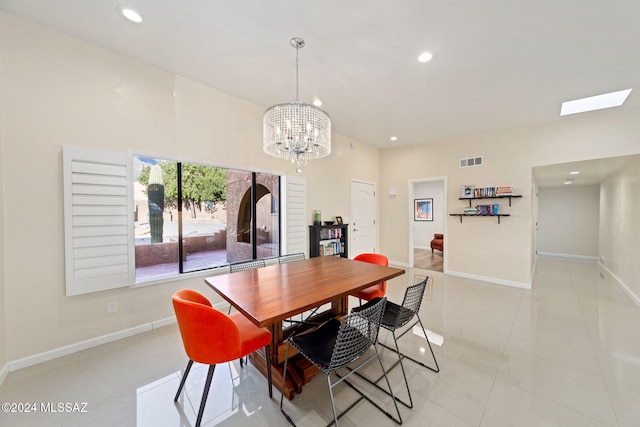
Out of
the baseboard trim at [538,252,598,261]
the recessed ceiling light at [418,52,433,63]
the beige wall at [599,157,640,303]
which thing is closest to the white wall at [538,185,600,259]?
the baseboard trim at [538,252,598,261]

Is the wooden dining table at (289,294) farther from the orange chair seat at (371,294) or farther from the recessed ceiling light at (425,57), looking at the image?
the recessed ceiling light at (425,57)

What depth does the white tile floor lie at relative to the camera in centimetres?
158

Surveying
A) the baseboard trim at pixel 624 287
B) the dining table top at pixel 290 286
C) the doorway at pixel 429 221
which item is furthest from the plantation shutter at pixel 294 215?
the baseboard trim at pixel 624 287

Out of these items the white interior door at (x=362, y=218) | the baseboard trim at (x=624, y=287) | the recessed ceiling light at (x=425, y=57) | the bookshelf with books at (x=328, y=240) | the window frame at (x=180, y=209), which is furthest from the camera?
the white interior door at (x=362, y=218)

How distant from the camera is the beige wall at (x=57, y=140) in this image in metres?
2.02

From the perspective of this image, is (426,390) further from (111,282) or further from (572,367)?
(111,282)

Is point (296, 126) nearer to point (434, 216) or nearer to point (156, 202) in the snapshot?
point (156, 202)

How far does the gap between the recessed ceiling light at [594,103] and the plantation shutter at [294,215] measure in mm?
4094

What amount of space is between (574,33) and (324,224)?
3.72 meters

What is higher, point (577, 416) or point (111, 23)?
point (111, 23)

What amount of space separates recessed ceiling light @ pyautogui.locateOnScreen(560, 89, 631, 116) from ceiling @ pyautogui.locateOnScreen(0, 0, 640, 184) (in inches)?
4.4

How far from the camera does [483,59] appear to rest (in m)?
2.45

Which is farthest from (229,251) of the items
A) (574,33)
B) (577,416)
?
(574,33)

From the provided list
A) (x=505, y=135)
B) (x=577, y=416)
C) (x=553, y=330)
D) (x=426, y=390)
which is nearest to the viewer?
(x=577, y=416)
